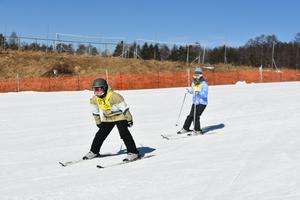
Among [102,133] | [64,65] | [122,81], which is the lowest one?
[102,133]

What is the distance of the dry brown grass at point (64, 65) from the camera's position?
45281 millimetres

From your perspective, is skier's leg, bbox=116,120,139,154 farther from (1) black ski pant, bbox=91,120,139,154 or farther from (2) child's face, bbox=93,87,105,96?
(2) child's face, bbox=93,87,105,96

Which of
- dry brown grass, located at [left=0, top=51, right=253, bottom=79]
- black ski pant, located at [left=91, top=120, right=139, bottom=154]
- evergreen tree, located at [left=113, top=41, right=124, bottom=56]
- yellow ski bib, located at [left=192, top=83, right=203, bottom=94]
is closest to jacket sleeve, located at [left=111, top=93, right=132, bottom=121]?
black ski pant, located at [left=91, top=120, right=139, bottom=154]

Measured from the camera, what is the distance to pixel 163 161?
7.50 meters

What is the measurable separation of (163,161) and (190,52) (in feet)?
161

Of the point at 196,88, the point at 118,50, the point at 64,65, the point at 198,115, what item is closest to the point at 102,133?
the point at 198,115

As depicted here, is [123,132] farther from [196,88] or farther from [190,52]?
[190,52]

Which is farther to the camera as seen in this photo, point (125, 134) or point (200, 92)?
point (200, 92)

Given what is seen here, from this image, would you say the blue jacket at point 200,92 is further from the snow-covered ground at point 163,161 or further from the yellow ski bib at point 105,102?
the yellow ski bib at point 105,102

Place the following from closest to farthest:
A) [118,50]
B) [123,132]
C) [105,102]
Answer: [105,102] < [123,132] < [118,50]

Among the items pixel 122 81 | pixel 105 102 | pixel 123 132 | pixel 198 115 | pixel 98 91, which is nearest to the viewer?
pixel 98 91

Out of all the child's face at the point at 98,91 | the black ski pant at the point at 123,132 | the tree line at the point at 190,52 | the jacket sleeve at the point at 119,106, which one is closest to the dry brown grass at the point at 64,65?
the tree line at the point at 190,52

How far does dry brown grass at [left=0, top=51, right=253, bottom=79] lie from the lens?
45281mm

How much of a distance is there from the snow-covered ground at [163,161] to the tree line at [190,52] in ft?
119
